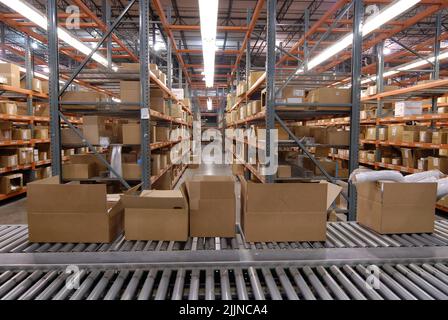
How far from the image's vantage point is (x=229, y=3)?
8.12 m

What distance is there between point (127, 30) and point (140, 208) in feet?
32.3

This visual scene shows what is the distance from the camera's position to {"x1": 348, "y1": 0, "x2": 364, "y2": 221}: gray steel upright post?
3500 mm

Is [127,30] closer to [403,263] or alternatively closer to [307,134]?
[307,134]

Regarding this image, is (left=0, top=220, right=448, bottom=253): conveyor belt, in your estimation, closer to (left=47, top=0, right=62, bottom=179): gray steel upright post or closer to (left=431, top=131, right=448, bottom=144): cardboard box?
(left=47, top=0, right=62, bottom=179): gray steel upright post

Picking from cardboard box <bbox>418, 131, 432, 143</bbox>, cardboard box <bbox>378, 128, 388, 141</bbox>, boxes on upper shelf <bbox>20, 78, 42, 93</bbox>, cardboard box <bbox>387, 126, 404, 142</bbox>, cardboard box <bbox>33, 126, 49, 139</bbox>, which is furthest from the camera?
cardboard box <bbox>33, 126, 49, 139</bbox>

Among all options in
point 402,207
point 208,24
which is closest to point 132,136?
point 208,24

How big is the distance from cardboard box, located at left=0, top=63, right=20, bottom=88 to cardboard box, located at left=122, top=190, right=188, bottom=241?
207 inches

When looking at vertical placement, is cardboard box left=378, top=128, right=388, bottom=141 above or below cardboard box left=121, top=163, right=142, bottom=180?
above

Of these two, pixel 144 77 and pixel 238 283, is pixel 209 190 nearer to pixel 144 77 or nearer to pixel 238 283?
pixel 238 283

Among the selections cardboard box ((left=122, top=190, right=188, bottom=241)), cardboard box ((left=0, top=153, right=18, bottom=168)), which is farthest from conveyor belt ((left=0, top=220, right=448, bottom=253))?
cardboard box ((left=0, top=153, right=18, bottom=168))

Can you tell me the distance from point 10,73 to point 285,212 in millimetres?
5947

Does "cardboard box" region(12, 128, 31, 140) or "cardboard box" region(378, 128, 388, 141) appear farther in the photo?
"cardboard box" region(378, 128, 388, 141)

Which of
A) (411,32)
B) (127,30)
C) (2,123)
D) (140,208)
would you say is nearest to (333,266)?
(140,208)

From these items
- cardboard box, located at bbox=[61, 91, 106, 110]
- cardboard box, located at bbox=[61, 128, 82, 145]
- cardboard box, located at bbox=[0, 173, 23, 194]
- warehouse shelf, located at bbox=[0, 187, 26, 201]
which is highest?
cardboard box, located at bbox=[61, 91, 106, 110]
